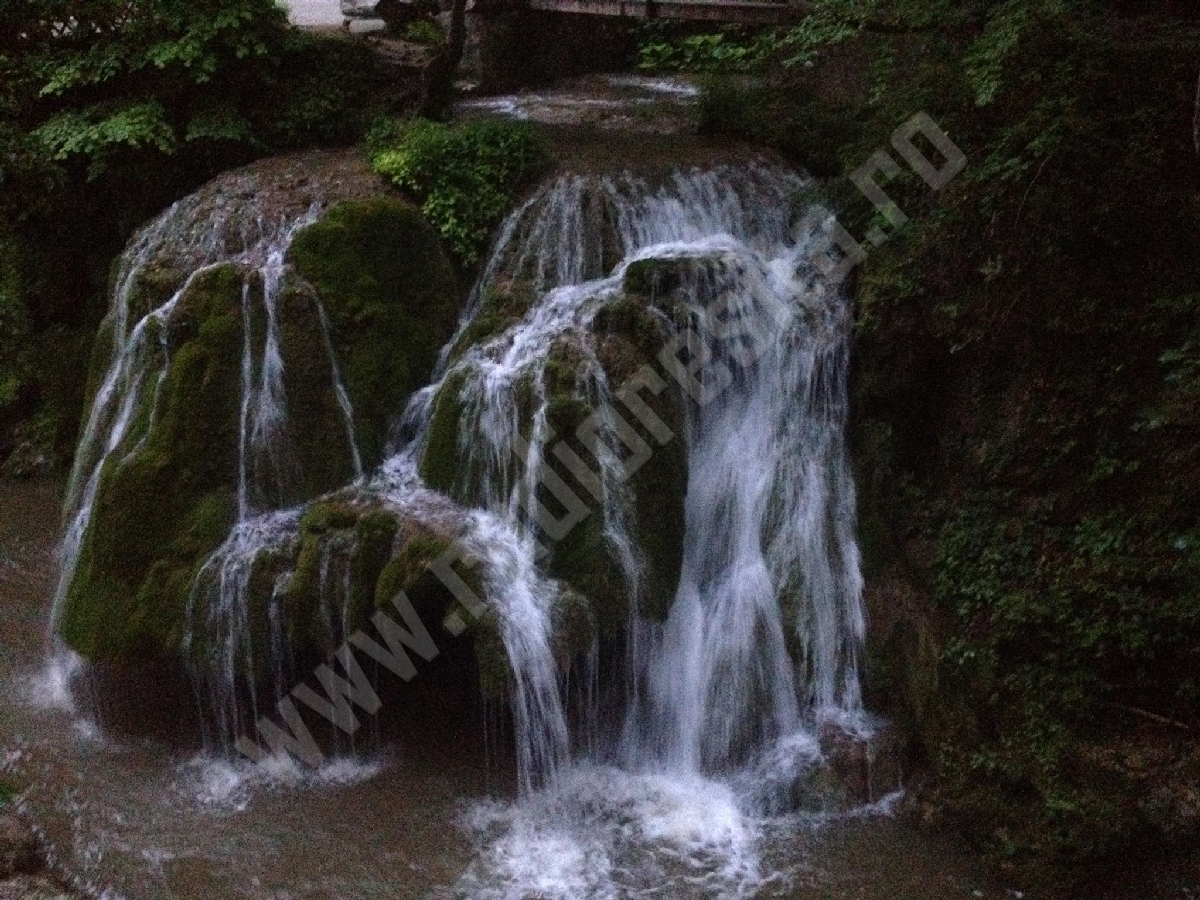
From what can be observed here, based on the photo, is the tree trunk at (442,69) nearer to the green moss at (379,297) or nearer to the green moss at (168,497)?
the green moss at (379,297)

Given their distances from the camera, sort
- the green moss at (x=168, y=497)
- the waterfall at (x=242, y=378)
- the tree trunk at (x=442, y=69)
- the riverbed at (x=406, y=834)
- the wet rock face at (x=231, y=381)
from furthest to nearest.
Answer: the tree trunk at (x=442, y=69)
the waterfall at (x=242, y=378)
the wet rock face at (x=231, y=381)
the green moss at (x=168, y=497)
the riverbed at (x=406, y=834)

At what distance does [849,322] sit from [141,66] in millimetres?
6166

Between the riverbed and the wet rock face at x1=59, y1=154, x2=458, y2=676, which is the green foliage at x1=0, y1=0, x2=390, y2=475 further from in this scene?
the riverbed

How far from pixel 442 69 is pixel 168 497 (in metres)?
4.63

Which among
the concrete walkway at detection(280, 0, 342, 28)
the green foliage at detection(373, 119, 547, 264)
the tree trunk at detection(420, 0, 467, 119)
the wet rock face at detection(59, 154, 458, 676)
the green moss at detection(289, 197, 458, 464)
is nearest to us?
the wet rock face at detection(59, 154, 458, 676)

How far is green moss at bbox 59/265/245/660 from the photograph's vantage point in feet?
22.4

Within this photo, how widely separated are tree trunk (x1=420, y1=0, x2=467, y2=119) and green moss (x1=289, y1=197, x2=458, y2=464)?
1910mm

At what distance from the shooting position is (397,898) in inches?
226

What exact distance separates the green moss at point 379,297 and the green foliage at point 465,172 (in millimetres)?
222

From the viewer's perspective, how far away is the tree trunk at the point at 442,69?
9328 millimetres

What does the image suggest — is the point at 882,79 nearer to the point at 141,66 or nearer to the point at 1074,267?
the point at 1074,267

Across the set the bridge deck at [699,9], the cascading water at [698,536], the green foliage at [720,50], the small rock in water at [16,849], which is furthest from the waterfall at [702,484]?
the small rock in water at [16,849]

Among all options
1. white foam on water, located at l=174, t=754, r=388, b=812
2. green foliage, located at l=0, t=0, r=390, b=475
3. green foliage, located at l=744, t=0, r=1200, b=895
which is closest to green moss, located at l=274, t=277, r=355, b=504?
white foam on water, located at l=174, t=754, r=388, b=812

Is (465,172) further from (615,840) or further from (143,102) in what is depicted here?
(615,840)
